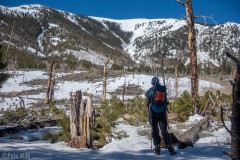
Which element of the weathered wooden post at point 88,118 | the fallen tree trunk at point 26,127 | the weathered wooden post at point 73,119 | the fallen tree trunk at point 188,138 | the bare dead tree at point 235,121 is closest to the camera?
the bare dead tree at point 235,121

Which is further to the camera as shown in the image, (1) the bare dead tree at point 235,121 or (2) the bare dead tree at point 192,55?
(2) the bare dead tree at point 192,55

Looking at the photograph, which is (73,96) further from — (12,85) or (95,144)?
(12,85)

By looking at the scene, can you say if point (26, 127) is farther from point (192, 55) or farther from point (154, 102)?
point (192, 55)

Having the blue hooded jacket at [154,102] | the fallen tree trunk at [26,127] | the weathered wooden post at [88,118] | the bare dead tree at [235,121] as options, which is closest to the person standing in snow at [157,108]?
the blue hooded jacket at [154,102]

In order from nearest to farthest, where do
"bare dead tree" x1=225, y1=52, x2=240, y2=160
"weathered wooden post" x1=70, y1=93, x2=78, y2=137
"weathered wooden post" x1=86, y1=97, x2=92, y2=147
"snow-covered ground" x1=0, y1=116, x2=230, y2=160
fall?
"bare dead tree" x1=225, y1=52, x2=240, y2=160
"snow-covered ground" x1=0, y1=116, x2=230, y2=160
"weathered wooden post" x1=86, y1=97, x2=92, y2=147
"weathered wooden post" x1=70, y1=93, x2=78, y2=137

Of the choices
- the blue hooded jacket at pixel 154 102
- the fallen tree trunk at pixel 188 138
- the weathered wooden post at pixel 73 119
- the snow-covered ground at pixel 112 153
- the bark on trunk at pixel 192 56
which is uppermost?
the bark on trunk at pixel 192 56

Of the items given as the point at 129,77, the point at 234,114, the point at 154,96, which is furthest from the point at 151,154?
the point at 129,77

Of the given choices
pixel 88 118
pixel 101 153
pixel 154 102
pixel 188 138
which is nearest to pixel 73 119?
pixel 88 118

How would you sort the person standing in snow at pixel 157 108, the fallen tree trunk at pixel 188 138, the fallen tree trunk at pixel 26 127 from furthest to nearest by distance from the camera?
the fallen tree trunk at pixel 26 127
the fallen tree trunk at pixel 188 138
the person standing in snow at pixel 157 108

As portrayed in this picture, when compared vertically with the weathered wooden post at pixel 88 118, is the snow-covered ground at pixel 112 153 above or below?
below

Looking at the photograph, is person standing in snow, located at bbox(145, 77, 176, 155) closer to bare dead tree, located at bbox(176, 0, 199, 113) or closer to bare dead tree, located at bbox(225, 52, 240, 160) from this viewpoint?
bare dead tree, located at bbox(225, 52, 240, 160)

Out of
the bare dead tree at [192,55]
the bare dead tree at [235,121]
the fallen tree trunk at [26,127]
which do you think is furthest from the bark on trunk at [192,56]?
the bare dead tree at [235,121]

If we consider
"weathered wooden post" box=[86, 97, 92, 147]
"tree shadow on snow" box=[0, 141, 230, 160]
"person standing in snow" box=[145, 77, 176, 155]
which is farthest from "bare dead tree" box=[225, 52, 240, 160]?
"weathered wooden post" box=[86, 97, 92, 147]

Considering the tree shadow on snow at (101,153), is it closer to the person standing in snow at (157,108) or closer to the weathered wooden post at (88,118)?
the person standing in snow at (157,108)
